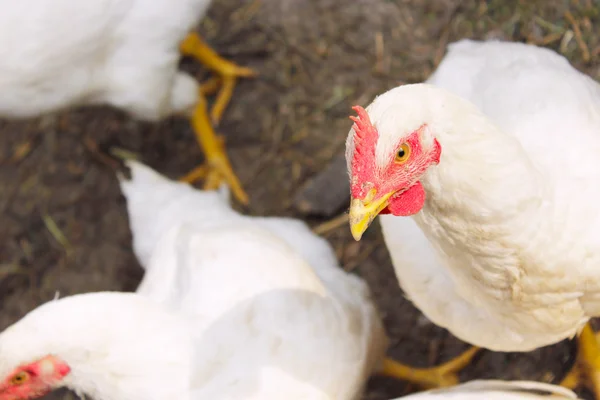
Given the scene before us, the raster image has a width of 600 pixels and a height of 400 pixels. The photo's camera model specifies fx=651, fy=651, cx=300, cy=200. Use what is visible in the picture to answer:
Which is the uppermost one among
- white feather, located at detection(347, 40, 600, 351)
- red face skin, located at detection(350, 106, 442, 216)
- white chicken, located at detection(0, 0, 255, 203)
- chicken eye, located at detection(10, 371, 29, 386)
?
red face skin, located at detection(350, 106, 442, 216)

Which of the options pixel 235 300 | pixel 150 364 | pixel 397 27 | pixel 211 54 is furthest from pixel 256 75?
pixel 150 364

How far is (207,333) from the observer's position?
1.58 m

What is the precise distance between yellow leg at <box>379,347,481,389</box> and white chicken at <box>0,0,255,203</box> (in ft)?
3.76

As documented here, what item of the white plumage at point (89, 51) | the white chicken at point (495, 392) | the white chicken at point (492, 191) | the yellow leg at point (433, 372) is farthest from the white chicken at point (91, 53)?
the white chicken at point (495, 392)

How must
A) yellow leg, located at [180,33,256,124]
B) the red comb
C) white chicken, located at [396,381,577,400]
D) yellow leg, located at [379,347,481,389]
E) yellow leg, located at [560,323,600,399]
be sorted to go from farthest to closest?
yellow leg, located at [180,33,256,124] → yellow leg, located at [379,347,481,389] → yellow leg, located at [560,323,600,399] → white chicken, located at [396,381,577,400] → the red comb

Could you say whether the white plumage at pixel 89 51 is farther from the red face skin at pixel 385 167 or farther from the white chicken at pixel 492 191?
the red face skin at pixel 385 167

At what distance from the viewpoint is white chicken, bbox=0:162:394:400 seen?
1.46 metres

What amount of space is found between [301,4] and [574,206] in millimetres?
1753

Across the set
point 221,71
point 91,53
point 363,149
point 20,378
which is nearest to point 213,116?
point 221,71

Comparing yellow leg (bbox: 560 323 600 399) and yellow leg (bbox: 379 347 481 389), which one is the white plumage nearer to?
yellow leg (bbox: 379 347 481 389)

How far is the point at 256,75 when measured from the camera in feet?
8.80

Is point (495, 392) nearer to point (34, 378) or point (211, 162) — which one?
point (34, 378)

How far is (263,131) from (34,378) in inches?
55.0

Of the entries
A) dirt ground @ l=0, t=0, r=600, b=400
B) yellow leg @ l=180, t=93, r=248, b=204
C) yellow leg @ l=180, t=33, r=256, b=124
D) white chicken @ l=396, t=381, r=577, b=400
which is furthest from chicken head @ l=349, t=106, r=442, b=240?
yellow leg @ l=180, t=33, r=256, b=124
